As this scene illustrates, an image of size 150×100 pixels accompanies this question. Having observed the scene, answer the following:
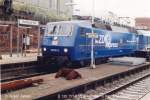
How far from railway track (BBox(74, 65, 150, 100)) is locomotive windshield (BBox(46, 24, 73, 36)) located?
4.46m

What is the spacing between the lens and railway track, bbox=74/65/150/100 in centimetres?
1273

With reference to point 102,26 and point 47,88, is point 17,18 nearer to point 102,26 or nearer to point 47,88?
point 102,26

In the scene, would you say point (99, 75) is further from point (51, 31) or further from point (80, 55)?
point (51, 31)

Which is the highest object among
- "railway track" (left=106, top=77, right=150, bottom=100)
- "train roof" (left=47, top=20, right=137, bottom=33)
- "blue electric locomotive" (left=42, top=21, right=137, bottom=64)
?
"train roof" (left=47, top=20, right=137, bottom=33)

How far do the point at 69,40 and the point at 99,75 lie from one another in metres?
4.97

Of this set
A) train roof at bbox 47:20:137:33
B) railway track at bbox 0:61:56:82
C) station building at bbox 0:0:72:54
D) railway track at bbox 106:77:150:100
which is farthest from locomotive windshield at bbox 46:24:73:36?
railway track at bbox 106:77:150:100

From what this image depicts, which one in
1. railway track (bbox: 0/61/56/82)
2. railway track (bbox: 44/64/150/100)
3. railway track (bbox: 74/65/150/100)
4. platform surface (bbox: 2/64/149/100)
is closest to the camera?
platform surface (bbox: 2/64/149/100)

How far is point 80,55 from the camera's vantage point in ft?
68.0

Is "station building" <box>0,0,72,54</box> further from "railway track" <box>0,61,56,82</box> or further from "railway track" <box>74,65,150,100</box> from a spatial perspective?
"railway track" <box>74,65,150,100</box>

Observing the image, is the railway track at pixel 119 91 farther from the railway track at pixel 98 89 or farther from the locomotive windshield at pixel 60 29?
the locomotive windshield at pixel 60 29

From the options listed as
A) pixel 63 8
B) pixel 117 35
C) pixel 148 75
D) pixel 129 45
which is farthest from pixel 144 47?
pixel 63 8

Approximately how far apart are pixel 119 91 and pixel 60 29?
7.68 metres

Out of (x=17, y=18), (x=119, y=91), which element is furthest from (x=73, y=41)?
(x=17, y=18)

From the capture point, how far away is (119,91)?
14.4 m
